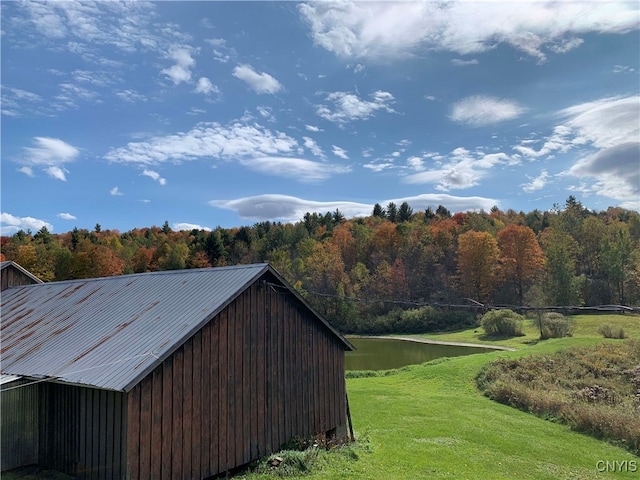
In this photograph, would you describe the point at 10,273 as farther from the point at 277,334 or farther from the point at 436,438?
the point at 436,438

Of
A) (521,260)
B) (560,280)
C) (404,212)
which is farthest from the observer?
(404,212)

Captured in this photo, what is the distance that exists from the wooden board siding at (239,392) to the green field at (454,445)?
1.04 metres

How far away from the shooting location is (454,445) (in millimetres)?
14992

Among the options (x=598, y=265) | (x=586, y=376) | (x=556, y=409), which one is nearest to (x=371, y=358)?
(x=586, y=376)

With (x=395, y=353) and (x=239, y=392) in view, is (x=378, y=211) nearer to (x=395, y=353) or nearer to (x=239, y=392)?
(x=395, y=353)

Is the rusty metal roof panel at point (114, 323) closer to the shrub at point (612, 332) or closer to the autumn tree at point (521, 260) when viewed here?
the shrub at point (612, 332)

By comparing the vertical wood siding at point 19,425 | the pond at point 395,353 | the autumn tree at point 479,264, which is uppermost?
the autumn tree at point 479,264

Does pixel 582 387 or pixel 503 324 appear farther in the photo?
pixel 503 324

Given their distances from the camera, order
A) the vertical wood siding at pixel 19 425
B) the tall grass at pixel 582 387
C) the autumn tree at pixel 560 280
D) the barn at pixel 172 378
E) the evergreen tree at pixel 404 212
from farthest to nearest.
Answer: the evergreen tree at pixel 404 212 → the autumn tree at pixel 560 280 → the tall grass at pixel 582 387 → the vertical wood siding at pixel 19 425 → the barn at pixel 172 378

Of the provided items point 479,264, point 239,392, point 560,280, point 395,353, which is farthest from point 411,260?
point 239,392

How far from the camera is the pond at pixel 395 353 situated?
38.1m

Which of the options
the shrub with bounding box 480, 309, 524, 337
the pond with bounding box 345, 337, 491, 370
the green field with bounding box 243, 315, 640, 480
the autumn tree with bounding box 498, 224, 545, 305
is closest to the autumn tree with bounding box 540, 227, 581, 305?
the autumn tree with bounding box 498, 224, 545, 305

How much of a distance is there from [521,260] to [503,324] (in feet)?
68.6

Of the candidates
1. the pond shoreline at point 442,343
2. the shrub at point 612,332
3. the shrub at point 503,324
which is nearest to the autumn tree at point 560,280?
the shrub at point 503,324
